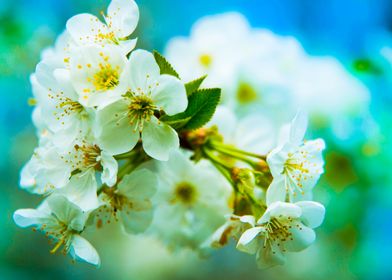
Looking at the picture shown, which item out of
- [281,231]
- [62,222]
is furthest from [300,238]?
[62,222]

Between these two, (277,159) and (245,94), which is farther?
(245,94)

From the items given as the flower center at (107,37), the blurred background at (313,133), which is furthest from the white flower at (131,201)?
the blurred background at (313,133)

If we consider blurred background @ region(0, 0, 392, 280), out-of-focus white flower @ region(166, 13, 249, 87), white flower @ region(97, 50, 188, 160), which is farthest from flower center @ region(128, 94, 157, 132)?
blurred background @ region(0, 0, 392, 280)

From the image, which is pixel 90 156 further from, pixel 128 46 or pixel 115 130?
pixel 128 46

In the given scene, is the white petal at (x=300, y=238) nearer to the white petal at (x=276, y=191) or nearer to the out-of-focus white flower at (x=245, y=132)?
the white petal at (x=276, y=191)

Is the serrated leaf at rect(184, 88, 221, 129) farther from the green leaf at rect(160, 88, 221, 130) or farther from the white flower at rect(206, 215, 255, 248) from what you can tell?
the white flower at rect(206, 215, 255, 248)
